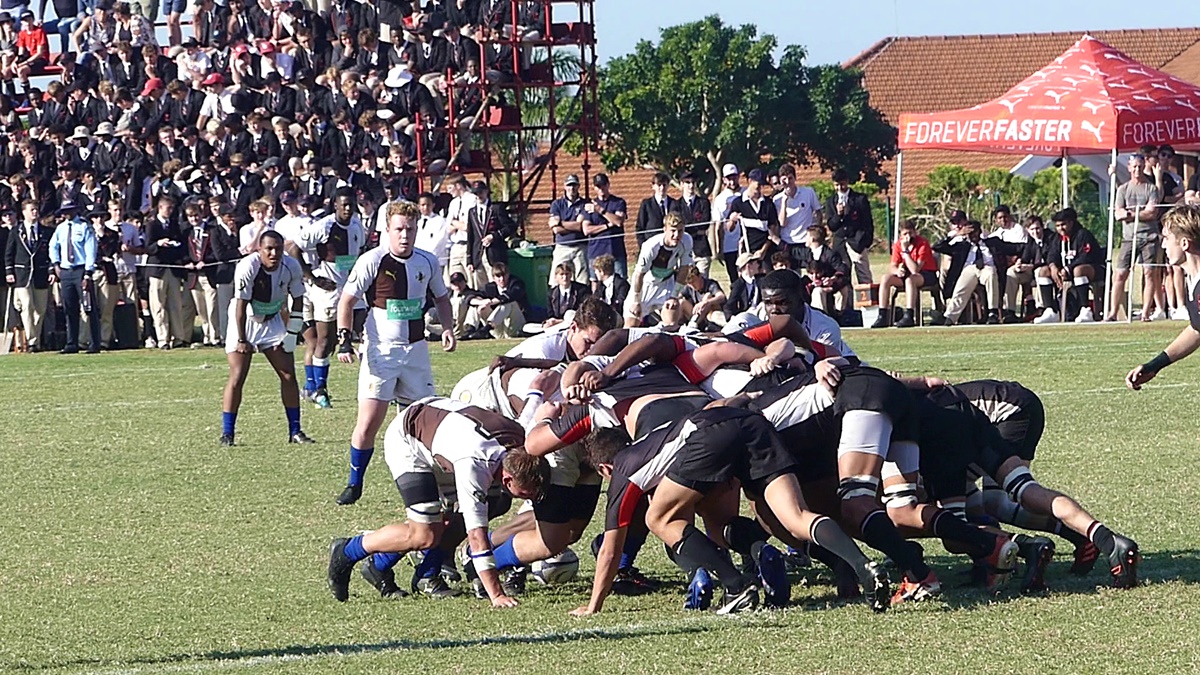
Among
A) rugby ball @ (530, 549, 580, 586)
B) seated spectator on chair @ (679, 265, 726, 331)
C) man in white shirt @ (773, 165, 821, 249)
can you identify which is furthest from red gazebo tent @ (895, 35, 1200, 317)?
rugby ball @ (530, 549, 580, 586)

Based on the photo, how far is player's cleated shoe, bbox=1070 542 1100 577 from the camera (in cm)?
772

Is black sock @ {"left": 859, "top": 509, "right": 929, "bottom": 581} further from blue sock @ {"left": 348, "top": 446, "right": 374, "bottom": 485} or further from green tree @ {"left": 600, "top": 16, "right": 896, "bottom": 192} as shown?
green tree @ {"left": 600, "top": 16, "right": 896, "bottom": 192}

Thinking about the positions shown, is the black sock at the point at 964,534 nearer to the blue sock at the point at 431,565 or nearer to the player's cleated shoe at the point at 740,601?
the player's cleated shoe at the point at 740,601

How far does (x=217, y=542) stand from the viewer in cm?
967

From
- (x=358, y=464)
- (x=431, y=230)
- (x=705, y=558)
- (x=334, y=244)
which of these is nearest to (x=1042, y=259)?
(x=431, y=230)

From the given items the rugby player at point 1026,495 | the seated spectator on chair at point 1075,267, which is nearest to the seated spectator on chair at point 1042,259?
the seated spectator on chair at point 1075,267

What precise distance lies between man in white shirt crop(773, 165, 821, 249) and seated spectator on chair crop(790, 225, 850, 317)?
0.83 ft

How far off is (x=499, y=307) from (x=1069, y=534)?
15.2 metres

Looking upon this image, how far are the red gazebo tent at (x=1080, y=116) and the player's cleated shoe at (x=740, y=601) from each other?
14.6 m

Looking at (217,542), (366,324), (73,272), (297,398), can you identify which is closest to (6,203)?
(73,272)

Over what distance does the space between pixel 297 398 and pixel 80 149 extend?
14532mm

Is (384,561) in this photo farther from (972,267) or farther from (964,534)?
(972,267)

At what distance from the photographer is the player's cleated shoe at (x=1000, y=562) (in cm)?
739

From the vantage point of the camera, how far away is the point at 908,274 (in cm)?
2209
